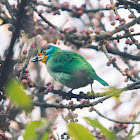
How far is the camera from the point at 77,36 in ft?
5.65

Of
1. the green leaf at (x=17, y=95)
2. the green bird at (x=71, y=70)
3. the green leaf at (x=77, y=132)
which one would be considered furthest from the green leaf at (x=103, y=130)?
the green bird at (x=71, y=70)

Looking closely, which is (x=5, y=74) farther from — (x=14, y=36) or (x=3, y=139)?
(x=3, y=139)

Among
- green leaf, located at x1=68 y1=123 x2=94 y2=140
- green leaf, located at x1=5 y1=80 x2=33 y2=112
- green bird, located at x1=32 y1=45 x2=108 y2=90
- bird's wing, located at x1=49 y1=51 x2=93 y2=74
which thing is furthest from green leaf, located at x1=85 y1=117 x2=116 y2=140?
bird's wing, located at x1=49 y1=51 x2=93 y2=74

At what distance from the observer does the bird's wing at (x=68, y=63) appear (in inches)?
161

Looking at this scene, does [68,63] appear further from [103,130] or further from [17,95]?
[17,95]

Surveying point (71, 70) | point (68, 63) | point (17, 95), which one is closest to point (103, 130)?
point (17, 95)

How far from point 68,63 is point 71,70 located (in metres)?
0.22

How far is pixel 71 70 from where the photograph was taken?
163 inches

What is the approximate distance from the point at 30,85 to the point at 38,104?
351 mm

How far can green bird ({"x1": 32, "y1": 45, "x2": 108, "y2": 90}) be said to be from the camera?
151 inches

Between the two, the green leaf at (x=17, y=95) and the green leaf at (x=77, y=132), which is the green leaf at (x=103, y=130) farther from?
the green leaf at (x=17, y=95)

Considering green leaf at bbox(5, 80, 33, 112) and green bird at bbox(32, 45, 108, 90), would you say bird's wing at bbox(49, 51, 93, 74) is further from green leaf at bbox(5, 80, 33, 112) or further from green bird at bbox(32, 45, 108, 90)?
green leaf at bbox(5, 80, 33, 112)

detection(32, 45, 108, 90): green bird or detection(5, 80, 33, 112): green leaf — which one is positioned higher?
detection(5, 80, 33, 112): green leaf

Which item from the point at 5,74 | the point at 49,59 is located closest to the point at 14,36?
the point at 5,74
